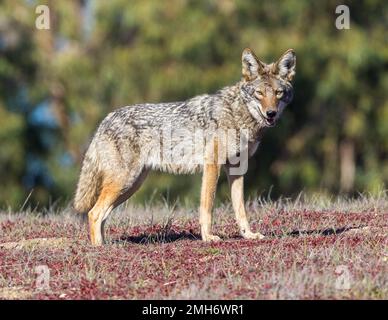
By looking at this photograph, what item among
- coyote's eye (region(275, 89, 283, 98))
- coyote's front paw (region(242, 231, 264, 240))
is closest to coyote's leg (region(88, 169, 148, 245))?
coyote's front paw (region(242, 231, 264, 240))

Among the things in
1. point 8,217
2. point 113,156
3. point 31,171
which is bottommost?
→ point 31,171

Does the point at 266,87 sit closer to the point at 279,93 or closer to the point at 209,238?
the point at 279,93

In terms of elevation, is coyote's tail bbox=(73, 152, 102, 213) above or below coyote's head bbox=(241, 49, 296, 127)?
below

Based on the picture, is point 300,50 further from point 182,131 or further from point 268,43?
point 182,131

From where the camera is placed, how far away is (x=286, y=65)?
10070 millimetres

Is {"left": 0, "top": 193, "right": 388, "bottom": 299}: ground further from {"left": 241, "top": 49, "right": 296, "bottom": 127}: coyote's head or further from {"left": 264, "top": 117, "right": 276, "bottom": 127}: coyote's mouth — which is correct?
{"left": 241, "top": 49, "right": 296, "bottom": 127}: coyote's head

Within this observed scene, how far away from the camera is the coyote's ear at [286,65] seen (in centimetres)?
1002

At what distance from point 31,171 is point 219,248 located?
2433cm

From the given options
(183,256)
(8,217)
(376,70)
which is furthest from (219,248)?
(376,70)

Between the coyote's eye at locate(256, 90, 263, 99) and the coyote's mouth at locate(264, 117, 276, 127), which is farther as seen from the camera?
the coyote's eye at locate(256, 90, 263, 99)

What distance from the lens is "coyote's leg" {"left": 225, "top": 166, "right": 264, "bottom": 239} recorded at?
31.6ft

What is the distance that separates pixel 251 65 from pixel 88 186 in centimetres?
217

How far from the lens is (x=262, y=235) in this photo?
9570 mm

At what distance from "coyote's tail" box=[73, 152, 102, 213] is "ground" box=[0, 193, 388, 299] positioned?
335mm
